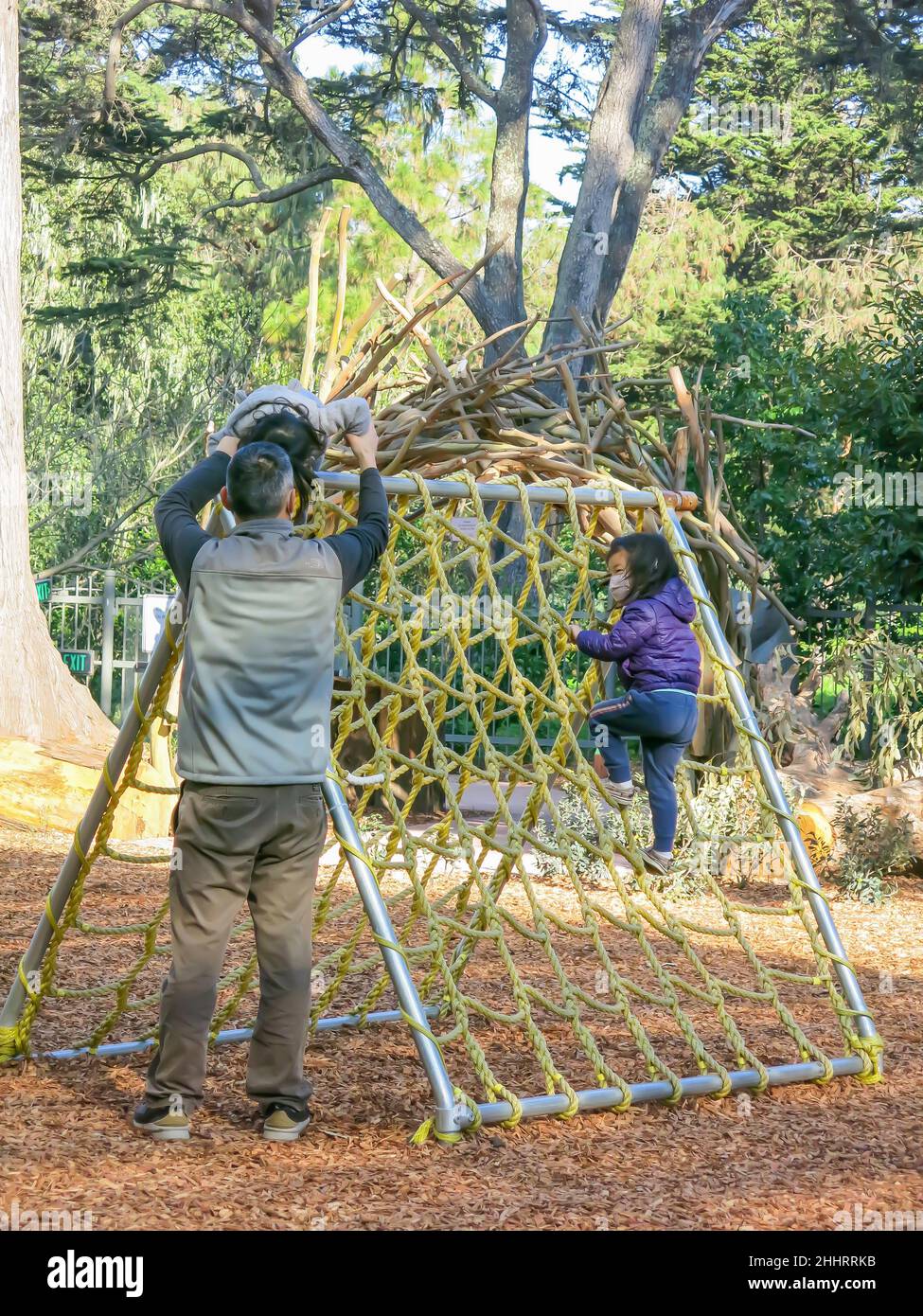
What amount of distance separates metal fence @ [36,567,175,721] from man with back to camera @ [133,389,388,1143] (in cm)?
1035

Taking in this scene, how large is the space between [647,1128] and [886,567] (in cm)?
692

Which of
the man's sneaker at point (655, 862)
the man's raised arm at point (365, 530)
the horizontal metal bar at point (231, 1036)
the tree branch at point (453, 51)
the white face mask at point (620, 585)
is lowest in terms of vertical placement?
the horizontal metal bar at point (231, 1036)

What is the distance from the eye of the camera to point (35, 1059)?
14.0 ft

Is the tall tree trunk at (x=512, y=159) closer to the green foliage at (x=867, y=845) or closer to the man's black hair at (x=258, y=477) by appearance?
the green foliage at (x=867, y=845)

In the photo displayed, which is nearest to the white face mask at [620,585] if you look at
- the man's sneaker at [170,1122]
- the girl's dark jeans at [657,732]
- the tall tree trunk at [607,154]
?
the girl's dark jeans at [657,732]

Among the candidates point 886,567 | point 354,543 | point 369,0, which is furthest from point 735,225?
point 354,543

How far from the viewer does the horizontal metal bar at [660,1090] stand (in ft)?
12.2

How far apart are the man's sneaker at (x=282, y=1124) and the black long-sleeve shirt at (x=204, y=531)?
1.27 m

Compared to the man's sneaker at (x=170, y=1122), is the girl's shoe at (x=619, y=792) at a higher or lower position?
higher

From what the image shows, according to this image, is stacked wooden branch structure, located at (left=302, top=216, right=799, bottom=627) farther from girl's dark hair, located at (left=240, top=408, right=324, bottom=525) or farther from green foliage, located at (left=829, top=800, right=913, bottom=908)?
girl's dark hair, located at (left=240, top=408, right=324, bottom=525)

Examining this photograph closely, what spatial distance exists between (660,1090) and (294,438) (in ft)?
6.64

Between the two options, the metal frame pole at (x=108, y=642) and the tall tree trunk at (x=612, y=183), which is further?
the tall tree trunk at (x=612, y=183)

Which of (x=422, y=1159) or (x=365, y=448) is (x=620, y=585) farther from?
(x=422, y=1159)
